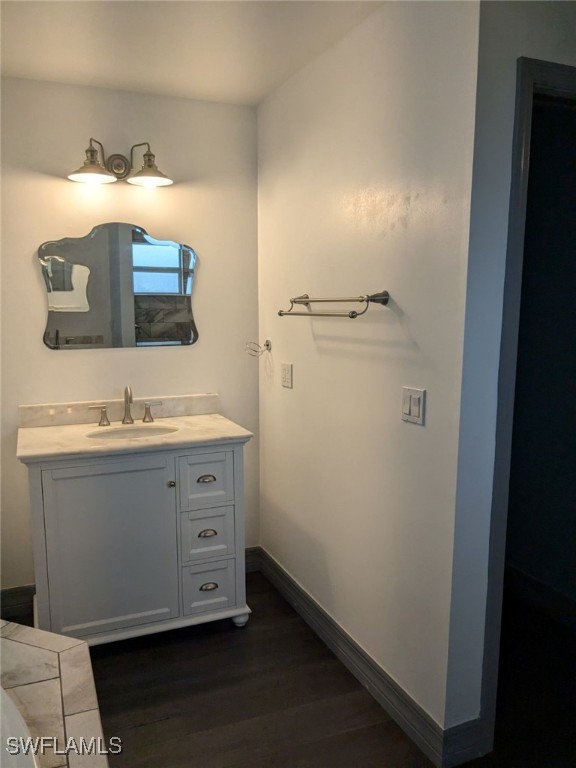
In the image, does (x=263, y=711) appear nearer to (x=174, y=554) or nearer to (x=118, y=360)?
(x=174, y=554)

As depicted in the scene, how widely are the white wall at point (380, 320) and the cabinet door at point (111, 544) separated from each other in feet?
2.13

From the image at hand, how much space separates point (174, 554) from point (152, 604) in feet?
0.72

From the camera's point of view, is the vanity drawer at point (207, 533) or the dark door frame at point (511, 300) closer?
the dark door frame at point (511, 300)

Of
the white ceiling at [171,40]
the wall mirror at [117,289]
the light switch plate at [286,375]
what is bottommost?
the light switch plate at [286,375]

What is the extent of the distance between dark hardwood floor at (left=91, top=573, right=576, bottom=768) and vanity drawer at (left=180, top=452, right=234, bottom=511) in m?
0.61

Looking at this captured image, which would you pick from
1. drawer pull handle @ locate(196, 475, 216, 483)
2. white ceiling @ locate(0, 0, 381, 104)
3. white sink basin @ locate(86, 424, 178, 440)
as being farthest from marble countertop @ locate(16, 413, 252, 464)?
white ceiling @ locate(0, 0, 381, 104)

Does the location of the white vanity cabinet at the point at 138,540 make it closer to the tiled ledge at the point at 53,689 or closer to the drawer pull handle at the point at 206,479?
the drawer pull handle at the point at 206,479

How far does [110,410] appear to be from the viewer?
9.62 feet

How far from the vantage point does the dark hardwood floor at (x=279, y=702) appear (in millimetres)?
1970

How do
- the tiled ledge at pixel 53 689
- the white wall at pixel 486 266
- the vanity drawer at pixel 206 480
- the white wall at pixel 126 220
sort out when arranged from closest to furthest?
the tiled ledge at pixel 53 689 → the white wall at pixel 486 266 → the vanity drawer at pixel 206 480 → the white wall at pixel 126 220

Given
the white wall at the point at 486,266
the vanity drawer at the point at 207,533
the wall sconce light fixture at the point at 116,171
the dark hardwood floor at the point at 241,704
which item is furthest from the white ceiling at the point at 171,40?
the dark hardwood floor at the point at 241,704

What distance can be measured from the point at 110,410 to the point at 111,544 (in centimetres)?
71

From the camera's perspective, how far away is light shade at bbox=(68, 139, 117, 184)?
266 cm

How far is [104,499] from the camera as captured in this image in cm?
244
